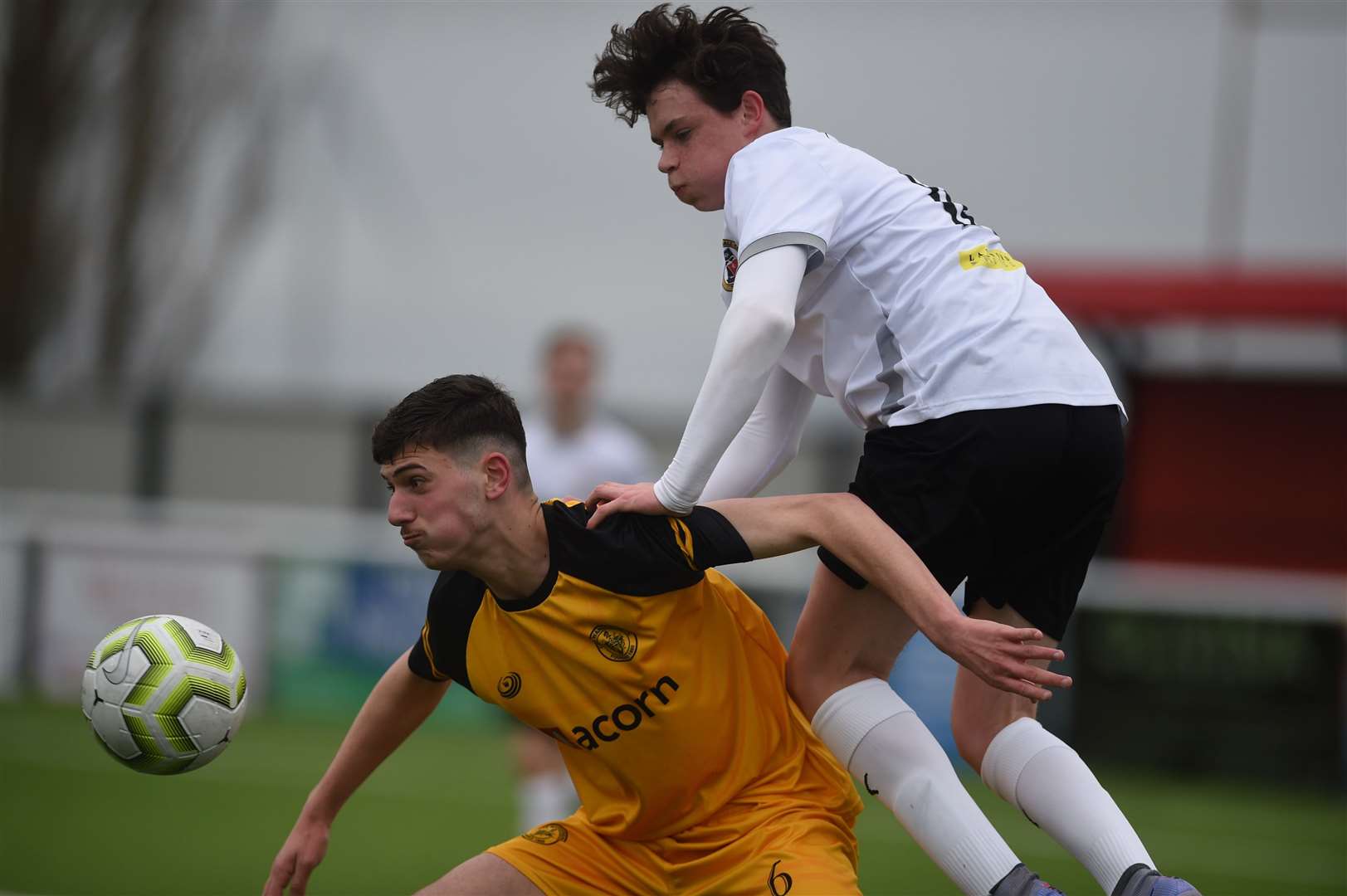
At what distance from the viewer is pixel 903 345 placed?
3748 mm

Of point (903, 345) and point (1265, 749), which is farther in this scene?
point (1265, 749)

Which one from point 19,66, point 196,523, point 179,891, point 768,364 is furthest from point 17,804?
point 19,66

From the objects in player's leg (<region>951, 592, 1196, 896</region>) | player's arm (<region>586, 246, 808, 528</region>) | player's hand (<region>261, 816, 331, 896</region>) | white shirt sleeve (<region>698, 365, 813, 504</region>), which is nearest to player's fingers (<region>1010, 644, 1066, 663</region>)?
player's leg (<region>951, 592, 1196, 896</region>)

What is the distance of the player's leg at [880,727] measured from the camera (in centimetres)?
371

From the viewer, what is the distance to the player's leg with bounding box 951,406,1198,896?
3.65 m

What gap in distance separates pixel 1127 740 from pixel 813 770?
7439 mm

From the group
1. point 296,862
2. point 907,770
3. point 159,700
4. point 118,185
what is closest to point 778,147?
point 907,770

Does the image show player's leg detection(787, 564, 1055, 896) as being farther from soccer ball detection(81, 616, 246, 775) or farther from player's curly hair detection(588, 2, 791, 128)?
soccer ball detection(81, 616, 246, 775)

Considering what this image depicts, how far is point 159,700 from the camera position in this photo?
388 centimetres

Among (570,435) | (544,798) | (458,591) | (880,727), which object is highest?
(458,591)

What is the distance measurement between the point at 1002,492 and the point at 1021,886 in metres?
0.92

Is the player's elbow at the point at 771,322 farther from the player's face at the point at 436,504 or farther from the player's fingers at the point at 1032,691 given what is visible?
the player's fingers at the point at 1032,691

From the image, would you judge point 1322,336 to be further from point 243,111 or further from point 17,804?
point 243,111

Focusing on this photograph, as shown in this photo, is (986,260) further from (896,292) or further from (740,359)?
(740,359)
